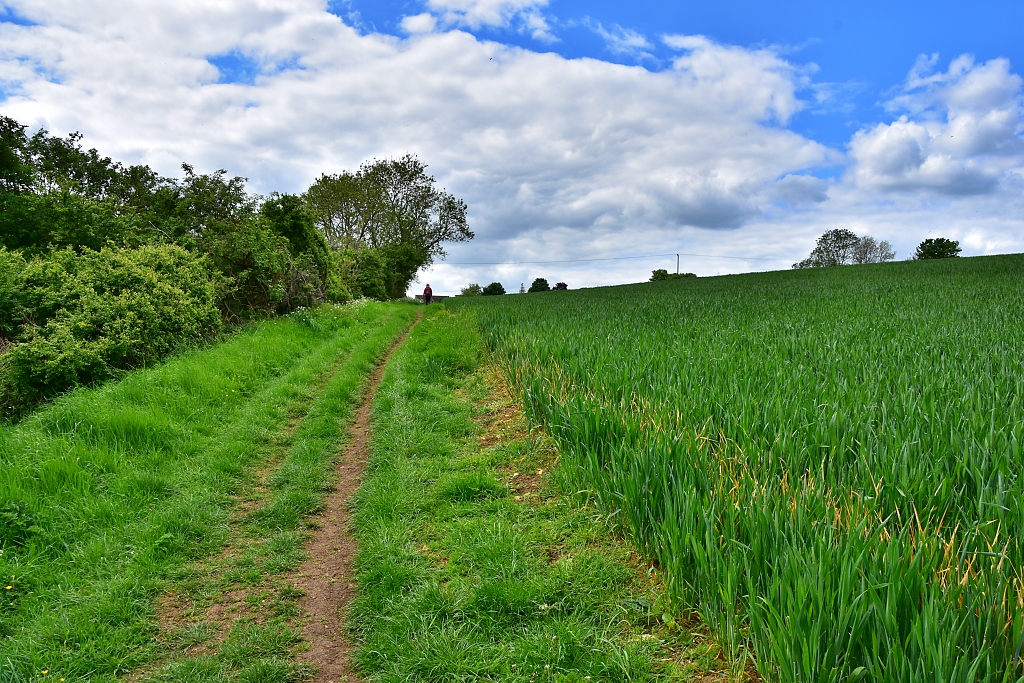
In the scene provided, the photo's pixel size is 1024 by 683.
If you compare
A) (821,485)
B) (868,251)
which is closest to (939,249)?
(868,251)

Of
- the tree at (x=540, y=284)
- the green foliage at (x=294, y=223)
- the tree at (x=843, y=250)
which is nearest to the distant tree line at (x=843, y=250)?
the tree at (x=843, y=250)

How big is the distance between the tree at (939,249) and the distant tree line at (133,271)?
5794cm

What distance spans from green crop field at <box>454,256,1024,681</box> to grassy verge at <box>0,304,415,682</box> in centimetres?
246

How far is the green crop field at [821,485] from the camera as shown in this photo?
7.43 feet

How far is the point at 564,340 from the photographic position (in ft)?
30.0

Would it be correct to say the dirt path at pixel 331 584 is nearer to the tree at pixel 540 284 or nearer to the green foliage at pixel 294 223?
the green foliage at pixel 294 223

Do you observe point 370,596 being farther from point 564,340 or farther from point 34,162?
point 34,162

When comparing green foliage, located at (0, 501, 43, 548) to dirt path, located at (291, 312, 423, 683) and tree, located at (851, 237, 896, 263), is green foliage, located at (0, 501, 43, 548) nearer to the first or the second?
dirt path, located at (291, 312, 423, 683)

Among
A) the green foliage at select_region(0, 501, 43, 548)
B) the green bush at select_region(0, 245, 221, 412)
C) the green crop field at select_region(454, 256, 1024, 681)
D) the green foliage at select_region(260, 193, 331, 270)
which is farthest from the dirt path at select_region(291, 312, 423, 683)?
the green foliage at select_region(260, 193, 331, 270)


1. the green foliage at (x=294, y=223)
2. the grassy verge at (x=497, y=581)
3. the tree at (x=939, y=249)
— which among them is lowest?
the grassy verge at (x=497, y=581)

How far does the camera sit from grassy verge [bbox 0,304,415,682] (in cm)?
350

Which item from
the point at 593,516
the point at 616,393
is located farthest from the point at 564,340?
the point at 593,516

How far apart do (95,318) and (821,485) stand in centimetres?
1055

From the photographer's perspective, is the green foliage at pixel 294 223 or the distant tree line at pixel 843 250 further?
A: the distant tree line at pixel 843 250
